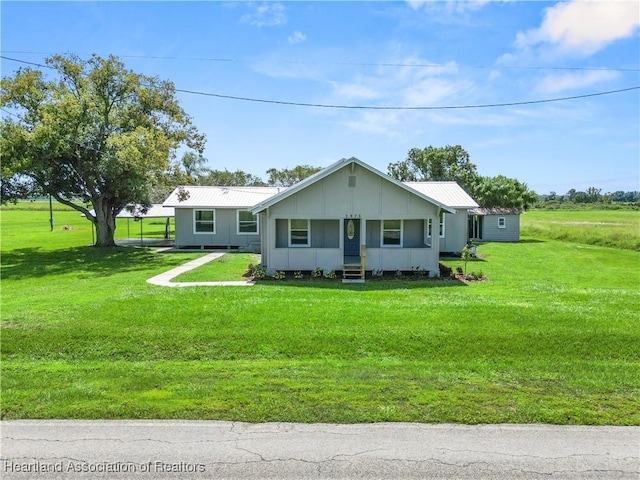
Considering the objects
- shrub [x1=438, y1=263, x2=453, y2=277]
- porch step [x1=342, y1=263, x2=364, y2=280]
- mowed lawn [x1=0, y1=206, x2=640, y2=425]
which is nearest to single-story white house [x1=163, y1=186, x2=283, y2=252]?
porch step [x1=342, y1=263, x2=364, y2=280]

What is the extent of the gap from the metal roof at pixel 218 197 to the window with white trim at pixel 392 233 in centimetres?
1058

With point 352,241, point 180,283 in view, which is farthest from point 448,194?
point 180,283

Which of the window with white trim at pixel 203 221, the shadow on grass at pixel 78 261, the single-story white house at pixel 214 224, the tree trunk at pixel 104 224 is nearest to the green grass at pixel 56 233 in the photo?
the tree trunk at pixel 104 224

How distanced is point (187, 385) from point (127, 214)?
94.9ft

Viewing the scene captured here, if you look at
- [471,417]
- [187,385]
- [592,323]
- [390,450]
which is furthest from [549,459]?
[592,323]

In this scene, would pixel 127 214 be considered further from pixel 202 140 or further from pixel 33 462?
pixel 33 462

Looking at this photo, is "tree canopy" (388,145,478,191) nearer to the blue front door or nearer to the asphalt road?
the blue front door

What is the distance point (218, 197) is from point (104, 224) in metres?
7.23

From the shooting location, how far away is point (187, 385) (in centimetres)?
617

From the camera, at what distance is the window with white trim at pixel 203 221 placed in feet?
89.2

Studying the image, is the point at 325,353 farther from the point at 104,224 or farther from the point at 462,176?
the point at 462,176

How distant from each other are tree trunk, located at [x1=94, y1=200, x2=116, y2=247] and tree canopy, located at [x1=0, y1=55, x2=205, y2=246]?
0.07 meters

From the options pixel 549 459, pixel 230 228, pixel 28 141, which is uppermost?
pixel 28 141

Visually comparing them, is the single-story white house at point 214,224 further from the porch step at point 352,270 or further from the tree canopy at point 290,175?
the tree canopy at point 290,175
